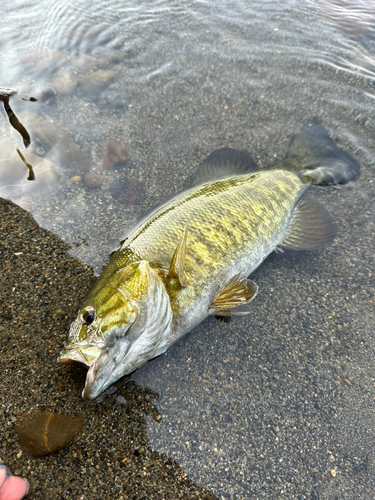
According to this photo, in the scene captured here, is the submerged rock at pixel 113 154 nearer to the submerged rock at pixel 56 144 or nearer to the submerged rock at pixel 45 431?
the submerged rock at pixel 56 144

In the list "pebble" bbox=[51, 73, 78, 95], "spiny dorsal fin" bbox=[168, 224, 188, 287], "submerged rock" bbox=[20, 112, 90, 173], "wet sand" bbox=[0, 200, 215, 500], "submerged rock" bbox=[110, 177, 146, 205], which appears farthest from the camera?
"pebble" bbox=[51, 73, 78, 95]

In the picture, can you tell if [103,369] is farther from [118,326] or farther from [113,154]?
[113,154]

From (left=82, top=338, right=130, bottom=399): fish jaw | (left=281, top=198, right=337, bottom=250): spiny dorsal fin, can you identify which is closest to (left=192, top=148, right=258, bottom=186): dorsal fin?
(left=281, top=198, right=337, bottom=250): spiny dorsal fin

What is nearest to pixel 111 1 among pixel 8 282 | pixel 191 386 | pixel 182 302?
pixel 8 282

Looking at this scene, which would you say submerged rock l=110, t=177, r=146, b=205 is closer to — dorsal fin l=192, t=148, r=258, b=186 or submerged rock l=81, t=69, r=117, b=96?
dorsal fin l=192, t=148, r=258, b=186

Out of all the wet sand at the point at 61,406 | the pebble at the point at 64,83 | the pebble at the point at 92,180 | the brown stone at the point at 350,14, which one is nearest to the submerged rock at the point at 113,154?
the pebble at the point at 92,180

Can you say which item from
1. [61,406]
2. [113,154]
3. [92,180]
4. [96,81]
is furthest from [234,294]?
[96,81]

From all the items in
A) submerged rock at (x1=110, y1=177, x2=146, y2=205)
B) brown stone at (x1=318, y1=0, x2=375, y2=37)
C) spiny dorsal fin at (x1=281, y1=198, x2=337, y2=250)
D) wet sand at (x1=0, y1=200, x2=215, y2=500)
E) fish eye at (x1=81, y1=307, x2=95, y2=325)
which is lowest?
wet sand at (x1=0, y1=200, x2=215, y2=500)
